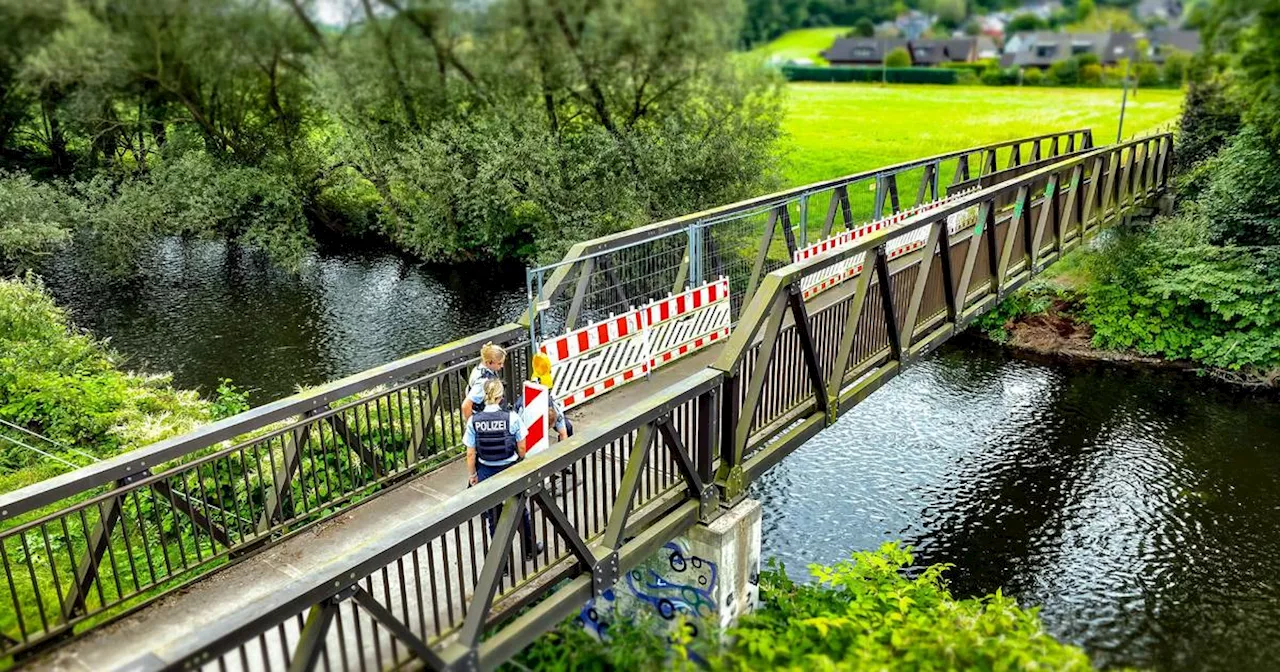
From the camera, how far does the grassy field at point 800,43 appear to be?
21.5 metres

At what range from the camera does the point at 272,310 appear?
2233 centimetres

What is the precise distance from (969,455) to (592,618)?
29.8ft

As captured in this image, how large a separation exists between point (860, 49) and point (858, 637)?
898 inches

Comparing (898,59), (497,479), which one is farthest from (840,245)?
(898,59)

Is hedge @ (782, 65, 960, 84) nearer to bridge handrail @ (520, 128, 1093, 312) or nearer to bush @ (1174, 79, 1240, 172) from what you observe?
bush @ (1174, 79, 1240, 172)

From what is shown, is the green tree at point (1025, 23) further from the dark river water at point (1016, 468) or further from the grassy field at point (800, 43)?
the grassy field at point (800, 43)

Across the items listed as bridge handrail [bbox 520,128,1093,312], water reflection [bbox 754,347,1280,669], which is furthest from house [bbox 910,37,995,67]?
bridge handrail [bbox 520,128,1093,312]

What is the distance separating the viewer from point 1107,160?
17.5m

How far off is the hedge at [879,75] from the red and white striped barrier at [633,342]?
18663 millimetres

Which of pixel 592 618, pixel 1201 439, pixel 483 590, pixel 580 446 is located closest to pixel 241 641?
pixel 483 590

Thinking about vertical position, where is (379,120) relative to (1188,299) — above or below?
above

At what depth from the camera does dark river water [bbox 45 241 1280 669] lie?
1033 cm

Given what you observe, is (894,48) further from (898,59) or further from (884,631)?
(884,631)

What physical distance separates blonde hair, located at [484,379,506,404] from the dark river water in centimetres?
668
